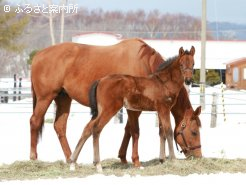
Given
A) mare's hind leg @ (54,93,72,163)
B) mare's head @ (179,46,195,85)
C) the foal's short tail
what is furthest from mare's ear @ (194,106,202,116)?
mare's hind leg @ (54,93,72,163)

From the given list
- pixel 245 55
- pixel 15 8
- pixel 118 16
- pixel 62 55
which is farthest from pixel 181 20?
pixel 62 55

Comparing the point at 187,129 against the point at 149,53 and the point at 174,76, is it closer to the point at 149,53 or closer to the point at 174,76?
the point at 174,76

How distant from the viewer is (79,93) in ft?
28.9

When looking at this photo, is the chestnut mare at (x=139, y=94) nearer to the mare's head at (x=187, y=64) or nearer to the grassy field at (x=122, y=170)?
the mare's head at (x=187, y=64)

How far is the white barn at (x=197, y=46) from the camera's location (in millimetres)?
45781

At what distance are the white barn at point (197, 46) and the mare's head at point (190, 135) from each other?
3649 cm

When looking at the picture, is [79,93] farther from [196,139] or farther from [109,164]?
[196,139]

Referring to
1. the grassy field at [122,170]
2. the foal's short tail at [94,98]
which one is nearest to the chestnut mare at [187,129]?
the grassy field at [122,170]

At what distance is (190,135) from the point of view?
26.5ft

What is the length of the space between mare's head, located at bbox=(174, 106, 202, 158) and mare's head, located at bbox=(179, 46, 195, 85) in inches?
26.6

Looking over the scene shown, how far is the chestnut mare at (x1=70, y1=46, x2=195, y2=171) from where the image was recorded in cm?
766

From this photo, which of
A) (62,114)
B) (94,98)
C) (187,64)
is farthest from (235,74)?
(94,98)

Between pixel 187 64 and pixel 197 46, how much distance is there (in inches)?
1579

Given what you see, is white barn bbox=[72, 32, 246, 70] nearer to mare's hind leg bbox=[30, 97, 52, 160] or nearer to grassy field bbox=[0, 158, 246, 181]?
mare's hind leg bbox=[30, 97, 52, 160]
